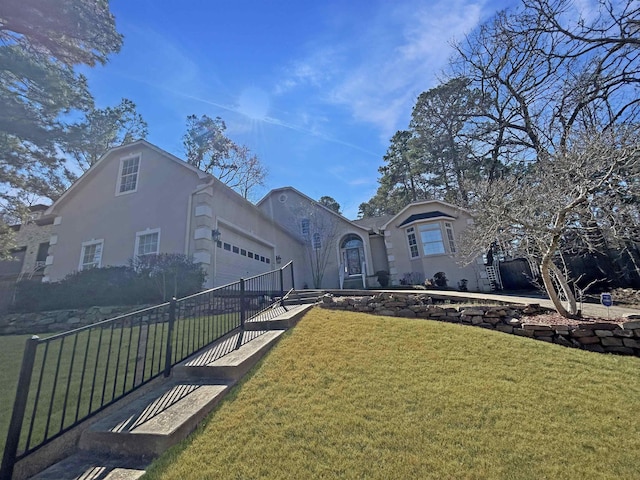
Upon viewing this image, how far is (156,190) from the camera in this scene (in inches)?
428

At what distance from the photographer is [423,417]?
9.40 ft

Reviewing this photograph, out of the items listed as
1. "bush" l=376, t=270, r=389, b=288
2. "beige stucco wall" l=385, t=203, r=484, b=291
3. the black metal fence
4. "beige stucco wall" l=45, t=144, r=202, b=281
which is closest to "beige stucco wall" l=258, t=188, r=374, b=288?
"bush" l=376, t=270, r=389, b=288

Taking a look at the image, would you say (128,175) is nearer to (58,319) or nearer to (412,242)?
(58,319)

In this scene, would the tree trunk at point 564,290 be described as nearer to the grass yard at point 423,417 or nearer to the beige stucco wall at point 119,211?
the grass yard at point 423,417

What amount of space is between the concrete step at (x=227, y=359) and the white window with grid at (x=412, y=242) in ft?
40.1

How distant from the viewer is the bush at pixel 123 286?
8477 mm

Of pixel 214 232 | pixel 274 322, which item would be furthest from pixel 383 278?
pixel 274 322

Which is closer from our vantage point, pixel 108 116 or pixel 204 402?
pixel 204 402

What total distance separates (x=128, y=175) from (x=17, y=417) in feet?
37.7

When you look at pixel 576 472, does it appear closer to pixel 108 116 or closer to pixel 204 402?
pixel 204 402

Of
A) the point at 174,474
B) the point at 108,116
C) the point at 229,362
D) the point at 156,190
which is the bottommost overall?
the point at 174,474

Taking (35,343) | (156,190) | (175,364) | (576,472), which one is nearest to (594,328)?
(576,472)

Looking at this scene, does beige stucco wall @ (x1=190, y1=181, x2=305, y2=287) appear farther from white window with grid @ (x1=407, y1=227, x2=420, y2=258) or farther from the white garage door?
white window with grid @ (x1=407, y1=227, x2=420, y2=258)

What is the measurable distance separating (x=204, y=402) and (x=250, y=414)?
1.81 ft
